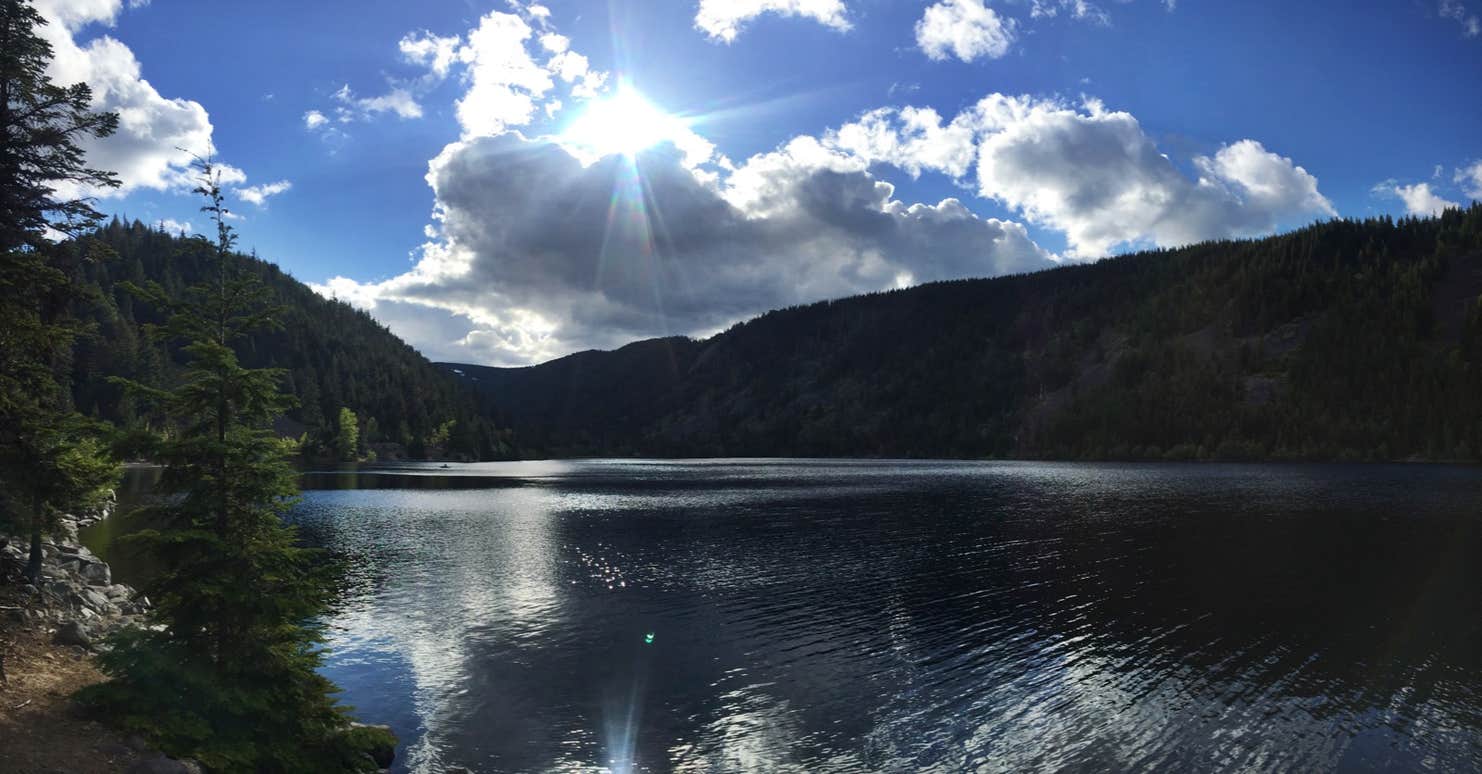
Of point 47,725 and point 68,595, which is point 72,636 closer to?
point 68,595

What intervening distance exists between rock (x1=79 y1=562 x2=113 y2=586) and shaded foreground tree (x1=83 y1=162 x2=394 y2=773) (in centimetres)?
2249

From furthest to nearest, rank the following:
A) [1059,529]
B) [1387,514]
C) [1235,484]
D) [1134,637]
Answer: [1235,484]
[1387,514]
[1059,529]
[1134,637]

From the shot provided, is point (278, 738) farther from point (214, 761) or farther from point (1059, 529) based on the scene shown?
point (1059, 529)

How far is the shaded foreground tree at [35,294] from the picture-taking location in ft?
68.4

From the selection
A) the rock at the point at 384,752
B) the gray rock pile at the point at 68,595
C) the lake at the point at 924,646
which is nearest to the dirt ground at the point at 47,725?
the gray rock pile at the point at 68,595

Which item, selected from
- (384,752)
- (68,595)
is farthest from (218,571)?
(68,595)

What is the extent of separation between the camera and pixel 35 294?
2338cm

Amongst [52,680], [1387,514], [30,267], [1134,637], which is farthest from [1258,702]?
[1387,514]

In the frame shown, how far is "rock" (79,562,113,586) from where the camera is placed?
34.2m

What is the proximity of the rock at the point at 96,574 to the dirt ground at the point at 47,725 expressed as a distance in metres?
15.5

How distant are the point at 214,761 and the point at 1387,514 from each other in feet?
340

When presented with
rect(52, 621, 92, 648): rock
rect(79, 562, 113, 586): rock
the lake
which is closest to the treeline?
the lake

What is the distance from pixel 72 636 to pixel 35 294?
1102cm

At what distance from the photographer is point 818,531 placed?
237 feet
